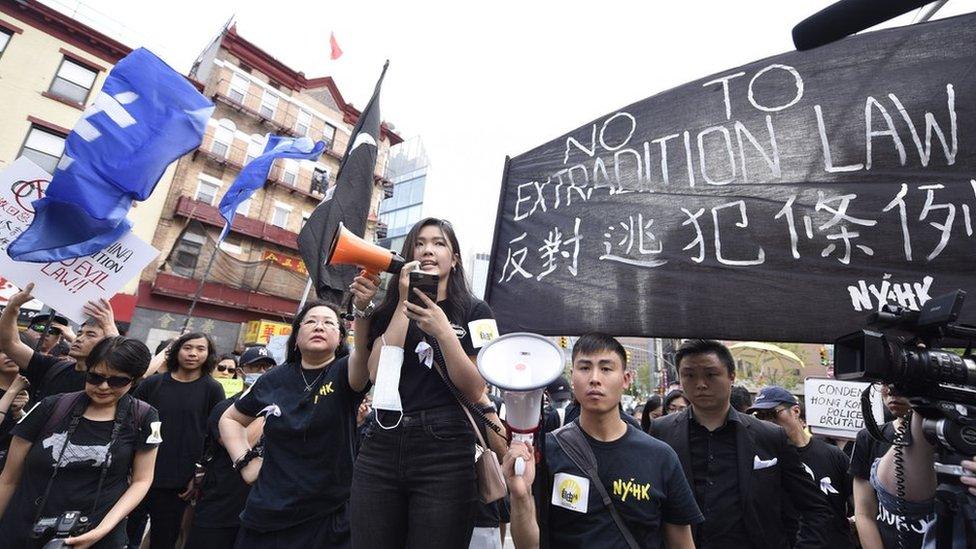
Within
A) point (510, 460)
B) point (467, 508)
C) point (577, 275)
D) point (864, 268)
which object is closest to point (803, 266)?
point (864, 268)

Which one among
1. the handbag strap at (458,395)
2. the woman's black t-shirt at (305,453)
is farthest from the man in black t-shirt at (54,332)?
the handbag strap at (458,395)

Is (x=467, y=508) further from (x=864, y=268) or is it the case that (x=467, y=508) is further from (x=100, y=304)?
(x=100, y=304)

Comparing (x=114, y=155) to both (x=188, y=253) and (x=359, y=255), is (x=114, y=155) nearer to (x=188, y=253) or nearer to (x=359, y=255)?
(x=359, y=255)

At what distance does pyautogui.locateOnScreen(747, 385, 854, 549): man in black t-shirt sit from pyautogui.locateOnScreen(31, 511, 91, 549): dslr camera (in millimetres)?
4810

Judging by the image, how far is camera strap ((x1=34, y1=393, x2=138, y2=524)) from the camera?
2684mm

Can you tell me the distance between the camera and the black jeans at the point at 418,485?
1.95 m

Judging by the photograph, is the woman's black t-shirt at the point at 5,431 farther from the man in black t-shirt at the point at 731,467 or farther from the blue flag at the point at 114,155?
the man in black t-shirt at the point at 731,467

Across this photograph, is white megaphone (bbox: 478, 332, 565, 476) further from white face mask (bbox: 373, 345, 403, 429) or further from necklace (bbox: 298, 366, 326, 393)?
necklace (bbox: 298, 366, 326, 393)

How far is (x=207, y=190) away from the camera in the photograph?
22.2 m

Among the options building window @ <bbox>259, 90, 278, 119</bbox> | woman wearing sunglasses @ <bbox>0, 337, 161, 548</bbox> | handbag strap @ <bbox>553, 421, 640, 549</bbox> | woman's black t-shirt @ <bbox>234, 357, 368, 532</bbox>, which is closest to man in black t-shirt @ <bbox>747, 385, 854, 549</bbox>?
handbag strap @ <bbox>553, 421, 640, 549</bbox>

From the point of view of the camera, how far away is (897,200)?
7.48ft

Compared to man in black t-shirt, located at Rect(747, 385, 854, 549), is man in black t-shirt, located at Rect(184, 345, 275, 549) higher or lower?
lower

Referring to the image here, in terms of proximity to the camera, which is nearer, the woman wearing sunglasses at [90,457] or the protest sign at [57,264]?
the woman wearing sunglasses at [90,457]

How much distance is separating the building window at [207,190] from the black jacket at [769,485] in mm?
24029
